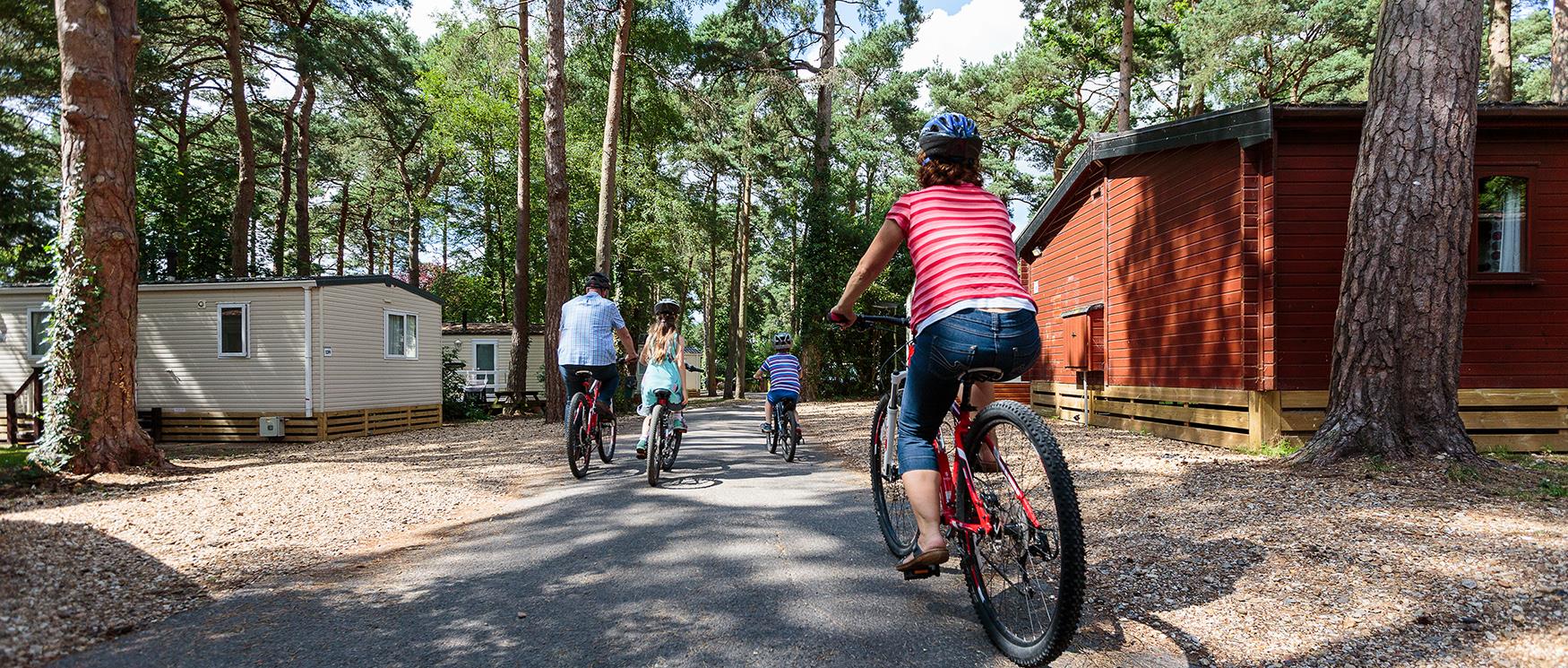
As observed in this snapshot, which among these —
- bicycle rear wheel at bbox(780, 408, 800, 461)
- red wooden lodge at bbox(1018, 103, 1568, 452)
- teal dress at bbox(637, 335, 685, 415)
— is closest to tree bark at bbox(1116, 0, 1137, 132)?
red wooden lodge at bbox(1018, 103, 1568, 452)

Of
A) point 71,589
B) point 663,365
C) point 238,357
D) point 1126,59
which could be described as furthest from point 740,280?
point 71,589

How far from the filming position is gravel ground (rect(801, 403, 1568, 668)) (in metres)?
2.74

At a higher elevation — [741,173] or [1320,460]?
[741,173]

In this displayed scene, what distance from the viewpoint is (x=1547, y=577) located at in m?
3.18

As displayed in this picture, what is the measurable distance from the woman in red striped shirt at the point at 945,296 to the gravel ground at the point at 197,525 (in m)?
3.20

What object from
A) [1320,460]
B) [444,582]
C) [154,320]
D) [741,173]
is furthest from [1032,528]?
[741,173]

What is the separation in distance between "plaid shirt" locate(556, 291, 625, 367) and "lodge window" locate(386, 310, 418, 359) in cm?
1073

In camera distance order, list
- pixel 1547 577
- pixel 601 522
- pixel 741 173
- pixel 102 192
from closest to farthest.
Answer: pixel 1547 577 < pixel 601 522 < pixel 102 192 < pixel 741 173

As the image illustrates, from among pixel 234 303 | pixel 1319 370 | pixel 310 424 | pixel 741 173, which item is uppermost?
pixel 741 173

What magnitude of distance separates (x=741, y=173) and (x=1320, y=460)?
2802cm

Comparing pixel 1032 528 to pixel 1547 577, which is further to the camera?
pixel 1547 577

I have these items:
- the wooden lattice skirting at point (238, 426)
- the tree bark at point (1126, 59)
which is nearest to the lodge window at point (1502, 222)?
the tree bark at point (1126, 59)

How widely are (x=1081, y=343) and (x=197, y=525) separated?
38.9ft

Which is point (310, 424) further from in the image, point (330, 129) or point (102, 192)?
point (330, 129)
